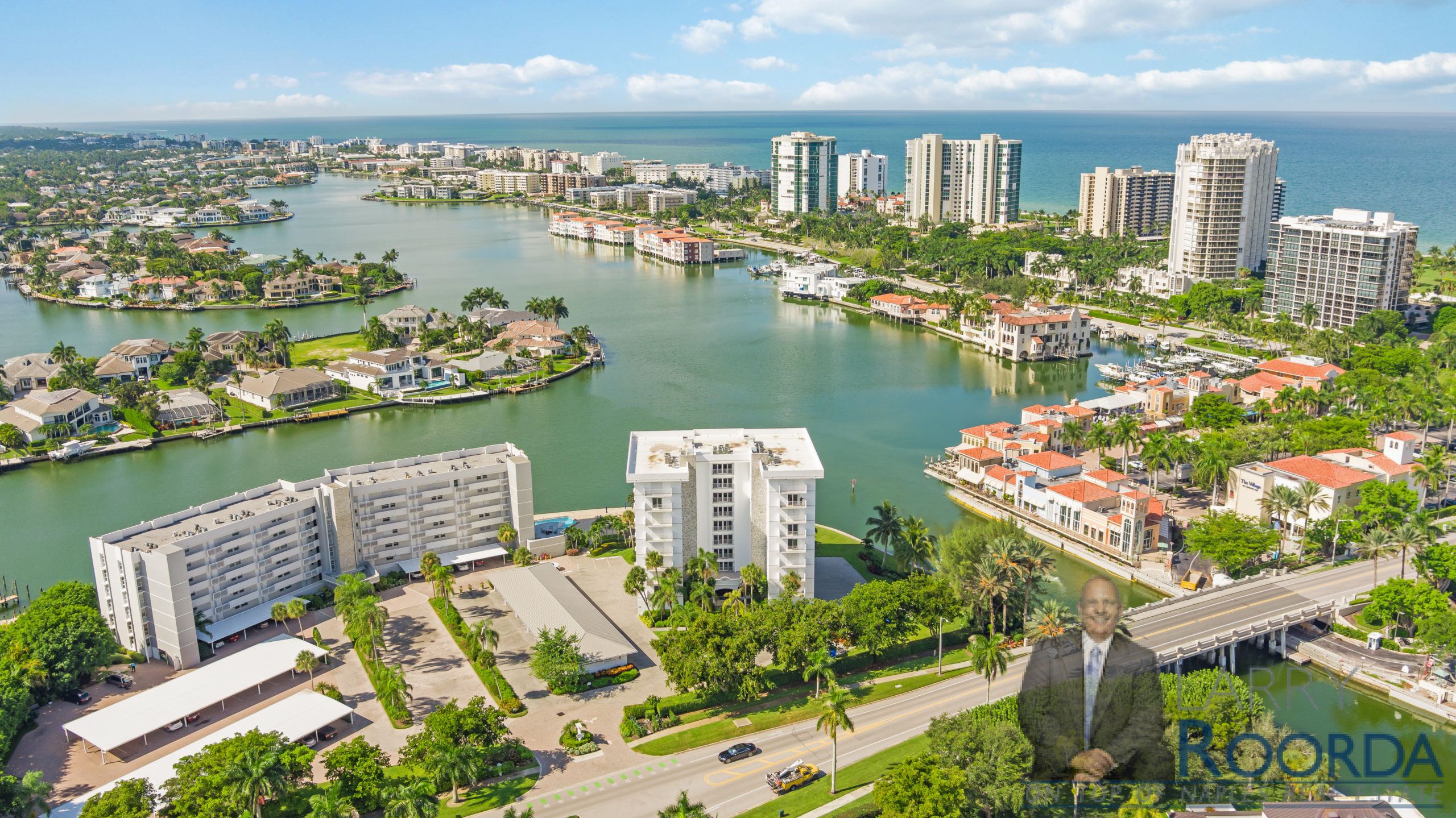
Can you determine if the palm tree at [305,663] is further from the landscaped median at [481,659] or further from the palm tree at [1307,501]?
the palm tree at [1307,501]

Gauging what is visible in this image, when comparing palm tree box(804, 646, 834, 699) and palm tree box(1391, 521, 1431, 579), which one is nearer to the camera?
palm tree box(804, 646, 834, 699)

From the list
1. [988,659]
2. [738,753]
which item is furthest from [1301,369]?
[738,753]

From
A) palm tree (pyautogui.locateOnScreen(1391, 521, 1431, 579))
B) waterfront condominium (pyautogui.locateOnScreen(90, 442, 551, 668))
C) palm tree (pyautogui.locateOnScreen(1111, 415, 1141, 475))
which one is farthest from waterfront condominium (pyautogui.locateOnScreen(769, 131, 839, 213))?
palm tree (pyautogui.locateOnScreen(1391, 521, 1431, 579))

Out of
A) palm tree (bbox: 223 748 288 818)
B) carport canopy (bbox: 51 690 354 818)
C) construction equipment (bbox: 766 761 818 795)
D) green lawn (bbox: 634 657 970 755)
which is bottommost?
green lawn (bbox: 634 657 970 755)

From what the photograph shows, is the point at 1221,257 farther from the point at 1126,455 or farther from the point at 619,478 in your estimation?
the point at 619,478

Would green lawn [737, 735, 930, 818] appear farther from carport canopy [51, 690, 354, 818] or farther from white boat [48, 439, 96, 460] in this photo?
white boat [48, 439, 96, 460]

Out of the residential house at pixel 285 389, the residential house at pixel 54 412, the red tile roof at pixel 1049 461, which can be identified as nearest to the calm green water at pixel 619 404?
the residential house at pixel 285 389

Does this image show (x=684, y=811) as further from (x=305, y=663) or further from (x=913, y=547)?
(x=913, y=547)

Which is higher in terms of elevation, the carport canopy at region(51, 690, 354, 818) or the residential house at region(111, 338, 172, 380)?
the residential house at region(111, 338, 172, 380)
